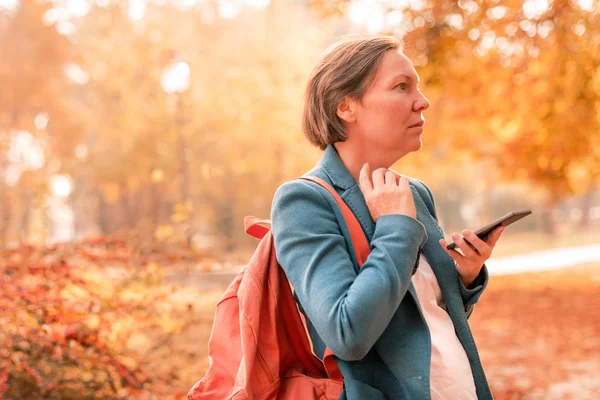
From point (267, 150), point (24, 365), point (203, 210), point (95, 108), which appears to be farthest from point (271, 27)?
point (24, 365)

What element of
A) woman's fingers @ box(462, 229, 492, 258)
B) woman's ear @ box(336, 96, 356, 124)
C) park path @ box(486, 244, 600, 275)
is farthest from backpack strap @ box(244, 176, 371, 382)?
park path @ box(486, 244, 600, 275)

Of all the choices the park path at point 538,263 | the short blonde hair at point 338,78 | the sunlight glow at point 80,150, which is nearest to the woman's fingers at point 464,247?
the short blonde hair at point 338,78

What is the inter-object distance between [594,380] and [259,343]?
6.00 meters

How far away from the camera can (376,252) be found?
174 centimetres

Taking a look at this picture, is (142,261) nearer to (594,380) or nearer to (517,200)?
(594,380)

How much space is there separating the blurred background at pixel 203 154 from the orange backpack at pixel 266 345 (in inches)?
26.2

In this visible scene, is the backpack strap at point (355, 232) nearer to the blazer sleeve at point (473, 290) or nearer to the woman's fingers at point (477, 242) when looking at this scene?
the woman's fingers at point (477, 242)

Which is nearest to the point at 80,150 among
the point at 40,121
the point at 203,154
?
the point at 40,121

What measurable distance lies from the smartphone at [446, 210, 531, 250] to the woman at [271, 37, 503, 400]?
2cm

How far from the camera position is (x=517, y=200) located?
1407 inches

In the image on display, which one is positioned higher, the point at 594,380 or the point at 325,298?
the point at 325,298

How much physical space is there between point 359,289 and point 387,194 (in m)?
0.33

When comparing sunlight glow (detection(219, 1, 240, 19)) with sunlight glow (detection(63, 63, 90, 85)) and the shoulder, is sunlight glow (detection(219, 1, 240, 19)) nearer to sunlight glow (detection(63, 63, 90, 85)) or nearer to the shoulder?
sunlight glow (detection(63, 63, 90, 85))

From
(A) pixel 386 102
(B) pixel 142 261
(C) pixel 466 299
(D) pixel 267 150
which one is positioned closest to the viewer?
(A) pixel 386 102
